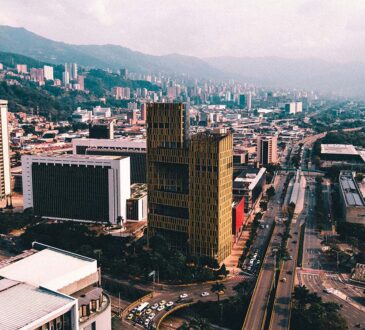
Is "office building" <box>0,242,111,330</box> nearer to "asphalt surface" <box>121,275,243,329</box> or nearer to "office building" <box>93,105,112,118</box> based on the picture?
"asphalt surface" <box>121,275,243,329</box>

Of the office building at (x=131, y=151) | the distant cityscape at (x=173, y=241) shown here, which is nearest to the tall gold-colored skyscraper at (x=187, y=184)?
A: the distant cityscape at (x=173, y=241)

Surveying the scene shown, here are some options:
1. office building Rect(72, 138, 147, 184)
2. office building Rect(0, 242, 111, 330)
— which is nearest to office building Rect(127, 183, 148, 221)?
office building Rect(72, 138, 147, 184)

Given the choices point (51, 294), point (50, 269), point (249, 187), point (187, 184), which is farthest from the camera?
point (249, 187)

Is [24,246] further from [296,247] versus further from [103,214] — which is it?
[296,247]

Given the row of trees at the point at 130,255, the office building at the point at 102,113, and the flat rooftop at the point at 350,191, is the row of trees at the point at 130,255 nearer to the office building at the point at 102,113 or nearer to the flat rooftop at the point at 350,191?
the flat rooftop at the point at 350,191

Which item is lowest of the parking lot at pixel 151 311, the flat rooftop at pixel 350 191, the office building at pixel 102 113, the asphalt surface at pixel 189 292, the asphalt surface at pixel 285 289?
the parking lot at pixel 151 311

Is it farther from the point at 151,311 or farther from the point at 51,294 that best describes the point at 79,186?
the point at 51,294

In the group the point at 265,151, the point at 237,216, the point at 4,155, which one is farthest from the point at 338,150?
the point at 4,155
